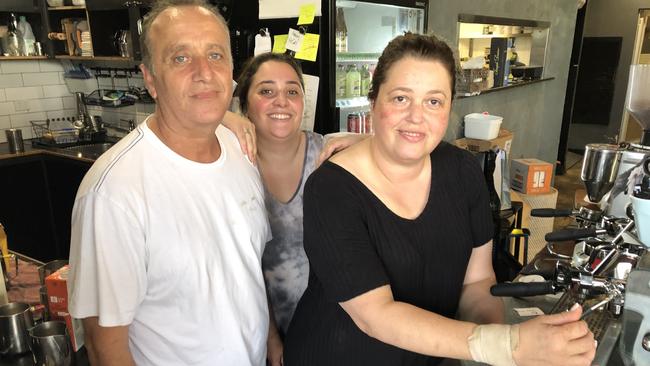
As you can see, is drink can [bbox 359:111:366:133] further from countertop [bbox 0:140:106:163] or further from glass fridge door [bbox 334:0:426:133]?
countertop [bbox 0:140:106:163]

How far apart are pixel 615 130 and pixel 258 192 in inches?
338

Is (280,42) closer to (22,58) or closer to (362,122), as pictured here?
(362,122)

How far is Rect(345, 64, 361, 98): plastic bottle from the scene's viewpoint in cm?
291

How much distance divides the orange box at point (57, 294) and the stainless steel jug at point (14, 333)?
0.10 meters

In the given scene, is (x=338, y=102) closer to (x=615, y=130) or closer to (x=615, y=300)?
(x=615, y=300)

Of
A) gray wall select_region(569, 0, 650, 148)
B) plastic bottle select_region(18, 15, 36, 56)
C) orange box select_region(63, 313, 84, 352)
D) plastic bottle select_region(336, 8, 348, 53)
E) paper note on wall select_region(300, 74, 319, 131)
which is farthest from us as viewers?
gray wall select_region(569, 0, 650, 148)

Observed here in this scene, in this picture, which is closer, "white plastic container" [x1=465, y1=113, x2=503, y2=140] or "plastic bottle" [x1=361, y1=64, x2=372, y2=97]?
"plastic bottle" [x1=361, y1=64, x2=372, y2=97]

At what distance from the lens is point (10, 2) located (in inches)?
156

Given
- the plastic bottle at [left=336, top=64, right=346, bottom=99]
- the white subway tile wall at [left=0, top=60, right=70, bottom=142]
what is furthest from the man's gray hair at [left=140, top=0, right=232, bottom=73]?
the white subway tile wall at [left=0, top=60, right=70, bottom=142]

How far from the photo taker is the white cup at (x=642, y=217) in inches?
44.4

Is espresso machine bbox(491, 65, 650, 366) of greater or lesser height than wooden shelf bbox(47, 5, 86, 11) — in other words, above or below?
below

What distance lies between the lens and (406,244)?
45.8 inches

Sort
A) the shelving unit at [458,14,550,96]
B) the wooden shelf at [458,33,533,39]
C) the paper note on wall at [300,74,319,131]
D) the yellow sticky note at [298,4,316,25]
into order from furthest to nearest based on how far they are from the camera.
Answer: the wooden shelf at [458,33,533,39]
the shelving unit at [458,14,550,96]
the paper note on wall at [300,74,319,131]
the yellow sticky note at [298,4,316,25]

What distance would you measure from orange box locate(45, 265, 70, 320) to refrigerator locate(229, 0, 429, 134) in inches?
59.8
